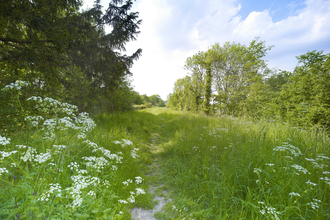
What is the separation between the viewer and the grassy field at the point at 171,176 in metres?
1.48

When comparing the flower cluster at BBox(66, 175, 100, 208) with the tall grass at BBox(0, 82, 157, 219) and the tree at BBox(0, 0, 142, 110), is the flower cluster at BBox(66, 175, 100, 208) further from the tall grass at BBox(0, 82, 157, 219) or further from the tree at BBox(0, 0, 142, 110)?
the tree at BBox(0, 0, 142, 110)

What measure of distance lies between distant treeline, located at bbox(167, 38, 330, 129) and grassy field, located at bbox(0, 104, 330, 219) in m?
3.60

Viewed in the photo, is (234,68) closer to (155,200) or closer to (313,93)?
(313,93)

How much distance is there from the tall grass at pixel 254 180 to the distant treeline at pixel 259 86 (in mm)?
3122

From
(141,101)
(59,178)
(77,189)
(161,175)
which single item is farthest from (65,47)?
(141,101)

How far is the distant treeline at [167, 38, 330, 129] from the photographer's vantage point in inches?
286

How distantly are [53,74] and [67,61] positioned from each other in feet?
2.96

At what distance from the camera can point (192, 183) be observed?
3.12 meters

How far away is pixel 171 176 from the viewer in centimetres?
361

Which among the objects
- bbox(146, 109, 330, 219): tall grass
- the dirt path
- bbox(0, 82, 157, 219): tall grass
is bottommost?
the dirt path

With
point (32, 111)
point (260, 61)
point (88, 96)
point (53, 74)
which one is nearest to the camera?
point (32, 111)

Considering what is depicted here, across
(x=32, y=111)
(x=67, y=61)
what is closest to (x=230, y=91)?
(x=67, y=61)

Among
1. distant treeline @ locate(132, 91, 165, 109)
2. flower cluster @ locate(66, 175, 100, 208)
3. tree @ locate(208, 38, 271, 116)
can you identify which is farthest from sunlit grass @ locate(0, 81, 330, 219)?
tree @ locate(208, 38, 271, 116)

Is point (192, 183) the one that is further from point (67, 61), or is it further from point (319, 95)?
point (319, 95)
